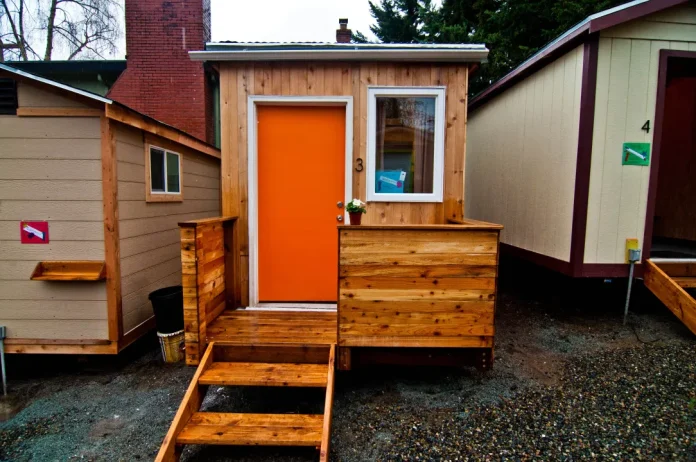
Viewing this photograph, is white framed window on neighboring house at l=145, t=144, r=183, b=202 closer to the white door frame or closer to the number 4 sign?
the number 4 sign

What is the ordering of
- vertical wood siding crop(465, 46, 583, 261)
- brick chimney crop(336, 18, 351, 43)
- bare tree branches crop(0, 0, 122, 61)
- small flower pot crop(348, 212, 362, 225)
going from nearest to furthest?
1. small flower pot crop(348, 212, 362, 225)
2. vertical wood siding crop(465, 46, 583, 261)
3. brick chimney crop(336, 18, 351, 43)
4. bare tree branches crop(0, 0, 122, 61)

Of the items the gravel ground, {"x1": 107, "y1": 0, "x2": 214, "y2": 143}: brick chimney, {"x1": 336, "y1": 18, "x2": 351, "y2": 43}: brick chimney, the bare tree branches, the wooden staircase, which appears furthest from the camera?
the bare tree branches

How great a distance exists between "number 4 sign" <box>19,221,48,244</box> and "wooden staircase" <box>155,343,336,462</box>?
6.13ft

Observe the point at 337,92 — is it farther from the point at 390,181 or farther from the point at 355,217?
the point at 355,217

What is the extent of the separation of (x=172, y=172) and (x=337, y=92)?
2.20 metres

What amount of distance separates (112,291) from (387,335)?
2.43 meters

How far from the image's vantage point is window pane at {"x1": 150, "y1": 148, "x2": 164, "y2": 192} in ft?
13.1

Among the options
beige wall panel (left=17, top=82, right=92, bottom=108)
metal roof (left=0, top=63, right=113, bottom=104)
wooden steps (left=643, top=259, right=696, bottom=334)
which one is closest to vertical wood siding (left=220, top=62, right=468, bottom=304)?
metal roof (left=0, top=63, right=113, bottom=104)

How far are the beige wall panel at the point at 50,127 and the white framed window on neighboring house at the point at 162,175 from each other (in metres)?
0.62

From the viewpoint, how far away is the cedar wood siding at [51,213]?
10.6 feet

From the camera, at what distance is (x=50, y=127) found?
10.6ft

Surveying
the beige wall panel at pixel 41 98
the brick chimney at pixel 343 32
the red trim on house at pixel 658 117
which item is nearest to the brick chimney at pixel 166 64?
the brick chimney at pixel 343 32

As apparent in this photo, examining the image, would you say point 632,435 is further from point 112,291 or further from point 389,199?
point 112,291

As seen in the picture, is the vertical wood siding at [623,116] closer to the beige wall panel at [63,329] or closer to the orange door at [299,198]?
the orange door at [299,198]
